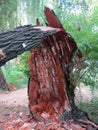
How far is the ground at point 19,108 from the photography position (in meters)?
4.88

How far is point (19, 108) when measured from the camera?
6344 millimetres

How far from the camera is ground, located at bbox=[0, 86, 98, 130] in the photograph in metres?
4.88

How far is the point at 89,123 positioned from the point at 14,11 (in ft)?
18.7

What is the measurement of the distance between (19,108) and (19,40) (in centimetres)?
332

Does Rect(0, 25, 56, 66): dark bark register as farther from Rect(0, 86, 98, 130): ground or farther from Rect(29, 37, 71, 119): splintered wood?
Rect(0, 86, 98, 130): ground

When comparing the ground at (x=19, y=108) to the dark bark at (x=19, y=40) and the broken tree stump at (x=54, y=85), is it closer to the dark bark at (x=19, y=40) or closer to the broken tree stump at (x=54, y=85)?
the broken tree stump at (x=54, y=85)

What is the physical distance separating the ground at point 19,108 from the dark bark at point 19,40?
173 cm

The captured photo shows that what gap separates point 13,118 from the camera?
532cm

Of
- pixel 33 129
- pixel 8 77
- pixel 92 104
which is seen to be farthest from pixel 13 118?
pixel 8 77

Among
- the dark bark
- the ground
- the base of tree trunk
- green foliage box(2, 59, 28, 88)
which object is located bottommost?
green foliage box(2, 59, 28, 88)

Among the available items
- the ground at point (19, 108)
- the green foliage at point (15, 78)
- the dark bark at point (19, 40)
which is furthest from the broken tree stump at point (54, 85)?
the green foliage at point (15, 78)

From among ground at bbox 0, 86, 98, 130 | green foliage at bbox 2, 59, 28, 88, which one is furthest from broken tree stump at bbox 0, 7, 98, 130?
green foliage at bbox 2, 59, 28, 88

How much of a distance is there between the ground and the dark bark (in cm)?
173

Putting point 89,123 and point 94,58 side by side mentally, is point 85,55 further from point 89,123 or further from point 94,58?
point 89,123
